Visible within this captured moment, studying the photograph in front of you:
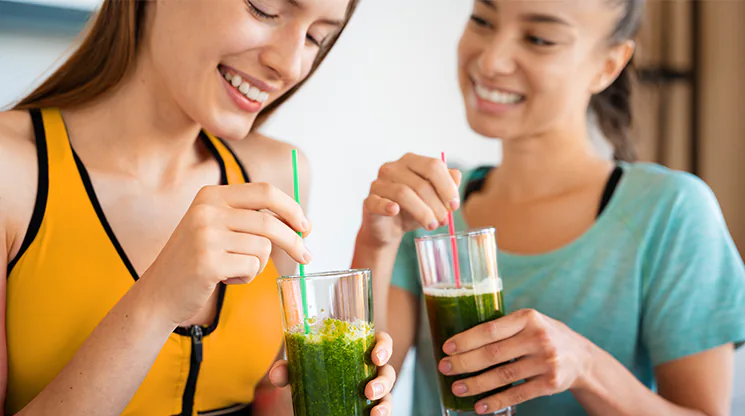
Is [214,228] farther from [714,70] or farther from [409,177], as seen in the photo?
[714,70]

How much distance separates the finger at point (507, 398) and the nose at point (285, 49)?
0.73 meters

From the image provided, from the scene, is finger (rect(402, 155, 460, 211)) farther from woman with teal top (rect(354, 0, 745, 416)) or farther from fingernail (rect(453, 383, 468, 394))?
fingernail (rect(453, 383, 468, 394))

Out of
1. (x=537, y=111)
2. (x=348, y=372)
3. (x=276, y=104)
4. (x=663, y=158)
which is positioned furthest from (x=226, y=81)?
(x=663, y=158)

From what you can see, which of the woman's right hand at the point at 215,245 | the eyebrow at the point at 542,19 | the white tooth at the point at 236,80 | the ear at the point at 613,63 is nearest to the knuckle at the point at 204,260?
the woman's right hand at the point at 215,245

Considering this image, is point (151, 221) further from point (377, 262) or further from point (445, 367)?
point (445, 367)

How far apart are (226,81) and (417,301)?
0.82 metres

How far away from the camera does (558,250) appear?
5.56ft

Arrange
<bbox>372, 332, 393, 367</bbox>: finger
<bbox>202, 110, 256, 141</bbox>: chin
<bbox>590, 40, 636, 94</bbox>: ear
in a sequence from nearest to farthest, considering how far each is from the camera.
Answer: <bbox>372, 332, 393, 367</bbox>: finger < <bbox>202, 110, 256, 141</bbox>: chin < <bbox>590, 40, 636, 94</bbox>: ear

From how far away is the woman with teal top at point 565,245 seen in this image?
4.53 feet

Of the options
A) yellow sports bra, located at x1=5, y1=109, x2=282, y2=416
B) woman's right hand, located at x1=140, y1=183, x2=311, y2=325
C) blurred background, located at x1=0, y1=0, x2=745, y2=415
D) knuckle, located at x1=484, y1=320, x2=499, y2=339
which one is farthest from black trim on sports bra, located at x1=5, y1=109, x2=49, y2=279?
knuckle, located at x1=484, y1=320, x2=499, y2=339

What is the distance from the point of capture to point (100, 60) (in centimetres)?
146

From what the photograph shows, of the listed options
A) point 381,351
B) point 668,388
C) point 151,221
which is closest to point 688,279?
point 668,388

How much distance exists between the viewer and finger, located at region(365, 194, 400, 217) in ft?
4.66

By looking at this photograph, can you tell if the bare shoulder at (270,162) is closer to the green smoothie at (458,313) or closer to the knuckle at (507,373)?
the green smoothie at (458,313)
